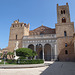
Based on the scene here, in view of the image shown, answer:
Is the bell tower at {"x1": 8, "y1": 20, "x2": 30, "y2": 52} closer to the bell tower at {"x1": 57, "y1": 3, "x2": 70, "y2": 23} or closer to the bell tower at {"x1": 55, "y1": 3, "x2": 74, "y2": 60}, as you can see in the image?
the bell tower at {"x1": 55, "y1": 3, "x2": 74, "y2": 60}

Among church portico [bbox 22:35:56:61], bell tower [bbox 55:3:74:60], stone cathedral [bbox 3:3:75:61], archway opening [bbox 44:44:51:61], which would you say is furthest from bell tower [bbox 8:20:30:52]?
bell tower [bbox 55:3:74:60]

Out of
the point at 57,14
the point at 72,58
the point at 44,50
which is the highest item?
the point at 57,14

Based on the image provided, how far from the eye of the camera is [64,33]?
96.3ft

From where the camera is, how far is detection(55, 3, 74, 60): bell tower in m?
27.4

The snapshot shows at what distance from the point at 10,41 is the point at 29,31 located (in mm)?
7932

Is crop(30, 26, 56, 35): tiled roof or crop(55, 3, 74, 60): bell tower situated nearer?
crop(55, 3, 74, 60): bell tower

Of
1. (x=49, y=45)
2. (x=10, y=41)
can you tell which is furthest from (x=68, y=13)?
(x=10, y=41)

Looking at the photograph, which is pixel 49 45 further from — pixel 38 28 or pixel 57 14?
pixel 57 14

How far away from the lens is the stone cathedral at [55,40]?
27.2 meters

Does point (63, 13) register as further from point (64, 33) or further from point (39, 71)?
point (39, 71)

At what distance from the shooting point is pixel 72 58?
25516 mm

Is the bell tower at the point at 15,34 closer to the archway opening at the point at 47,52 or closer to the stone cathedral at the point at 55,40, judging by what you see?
the stone cathedral at the point at 55,40

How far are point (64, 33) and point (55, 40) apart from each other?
12.1 feet

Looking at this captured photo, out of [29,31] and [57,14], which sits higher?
[57,14]
